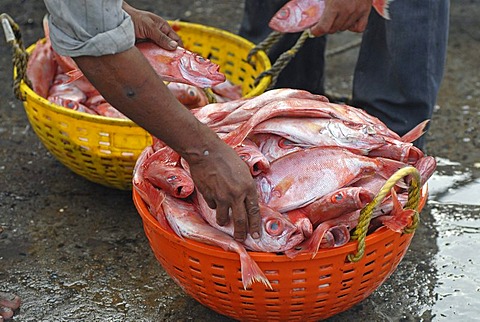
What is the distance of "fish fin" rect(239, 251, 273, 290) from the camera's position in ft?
7.72

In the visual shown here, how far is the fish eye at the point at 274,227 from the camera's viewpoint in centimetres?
238

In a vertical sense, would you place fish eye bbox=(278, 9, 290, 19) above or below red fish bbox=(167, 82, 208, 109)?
above

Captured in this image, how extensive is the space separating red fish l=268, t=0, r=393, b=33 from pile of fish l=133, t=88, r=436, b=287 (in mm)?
707

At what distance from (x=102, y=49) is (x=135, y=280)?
146cm

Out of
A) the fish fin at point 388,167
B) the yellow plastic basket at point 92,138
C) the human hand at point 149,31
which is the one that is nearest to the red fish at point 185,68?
the human hand at point 149,31

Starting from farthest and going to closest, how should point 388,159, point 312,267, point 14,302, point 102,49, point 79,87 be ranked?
point 79,87
point 14,302
point 388,159
point 312,267
point 102,49

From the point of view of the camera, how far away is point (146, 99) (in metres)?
2.06

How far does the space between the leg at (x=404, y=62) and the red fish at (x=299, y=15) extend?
205 mm

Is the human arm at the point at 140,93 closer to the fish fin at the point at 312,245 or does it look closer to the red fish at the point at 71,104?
the fish fin at the point at 312,245

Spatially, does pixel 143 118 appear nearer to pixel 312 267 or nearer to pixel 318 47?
pixel 312 267

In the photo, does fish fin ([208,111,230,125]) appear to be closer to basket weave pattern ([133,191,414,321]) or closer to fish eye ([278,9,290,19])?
basket weave pattern ([133,191,414,321])

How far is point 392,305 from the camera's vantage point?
300 cm

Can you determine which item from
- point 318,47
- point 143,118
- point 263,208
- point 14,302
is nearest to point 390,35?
point 318,47

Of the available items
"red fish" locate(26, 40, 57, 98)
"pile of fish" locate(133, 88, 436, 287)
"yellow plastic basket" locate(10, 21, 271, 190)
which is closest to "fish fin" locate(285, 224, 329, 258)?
"pile of fish" locate(133, 88, 436, 287)
